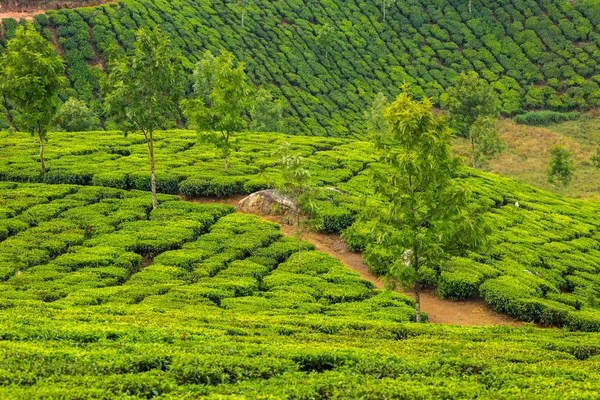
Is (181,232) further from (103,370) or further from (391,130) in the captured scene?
(103,370)

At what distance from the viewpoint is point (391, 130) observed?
24.5 metres

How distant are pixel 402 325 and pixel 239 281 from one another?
8.71m

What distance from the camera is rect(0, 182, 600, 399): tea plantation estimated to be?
1338 centimetres

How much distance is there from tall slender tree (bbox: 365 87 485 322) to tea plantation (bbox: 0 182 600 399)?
3.14 metres

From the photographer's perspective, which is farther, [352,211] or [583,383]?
[352,211]

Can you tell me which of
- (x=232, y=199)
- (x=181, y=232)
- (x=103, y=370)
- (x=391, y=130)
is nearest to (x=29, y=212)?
(x=181, y=232)

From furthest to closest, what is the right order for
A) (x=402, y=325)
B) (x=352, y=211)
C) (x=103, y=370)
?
(x=352, y=211), (x=402, y=325), (x=103, y=370)

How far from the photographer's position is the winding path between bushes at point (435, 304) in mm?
29719

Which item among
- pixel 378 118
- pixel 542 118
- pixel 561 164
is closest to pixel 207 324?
pixel 561 164

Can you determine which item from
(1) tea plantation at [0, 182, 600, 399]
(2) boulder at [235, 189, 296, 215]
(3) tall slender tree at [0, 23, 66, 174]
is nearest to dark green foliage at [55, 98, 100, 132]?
(3) tall slender tree at [0, 23, 66, 174]

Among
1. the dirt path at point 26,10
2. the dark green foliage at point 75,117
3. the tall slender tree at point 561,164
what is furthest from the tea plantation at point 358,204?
the dirt path at point 26,10

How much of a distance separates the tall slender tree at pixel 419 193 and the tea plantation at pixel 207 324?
3.14 meters

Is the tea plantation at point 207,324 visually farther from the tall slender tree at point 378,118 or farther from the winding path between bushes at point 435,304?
the tall slender tree at point 378,118

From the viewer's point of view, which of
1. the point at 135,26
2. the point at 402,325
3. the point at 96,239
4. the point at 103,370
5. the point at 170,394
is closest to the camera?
the point at 170,394
